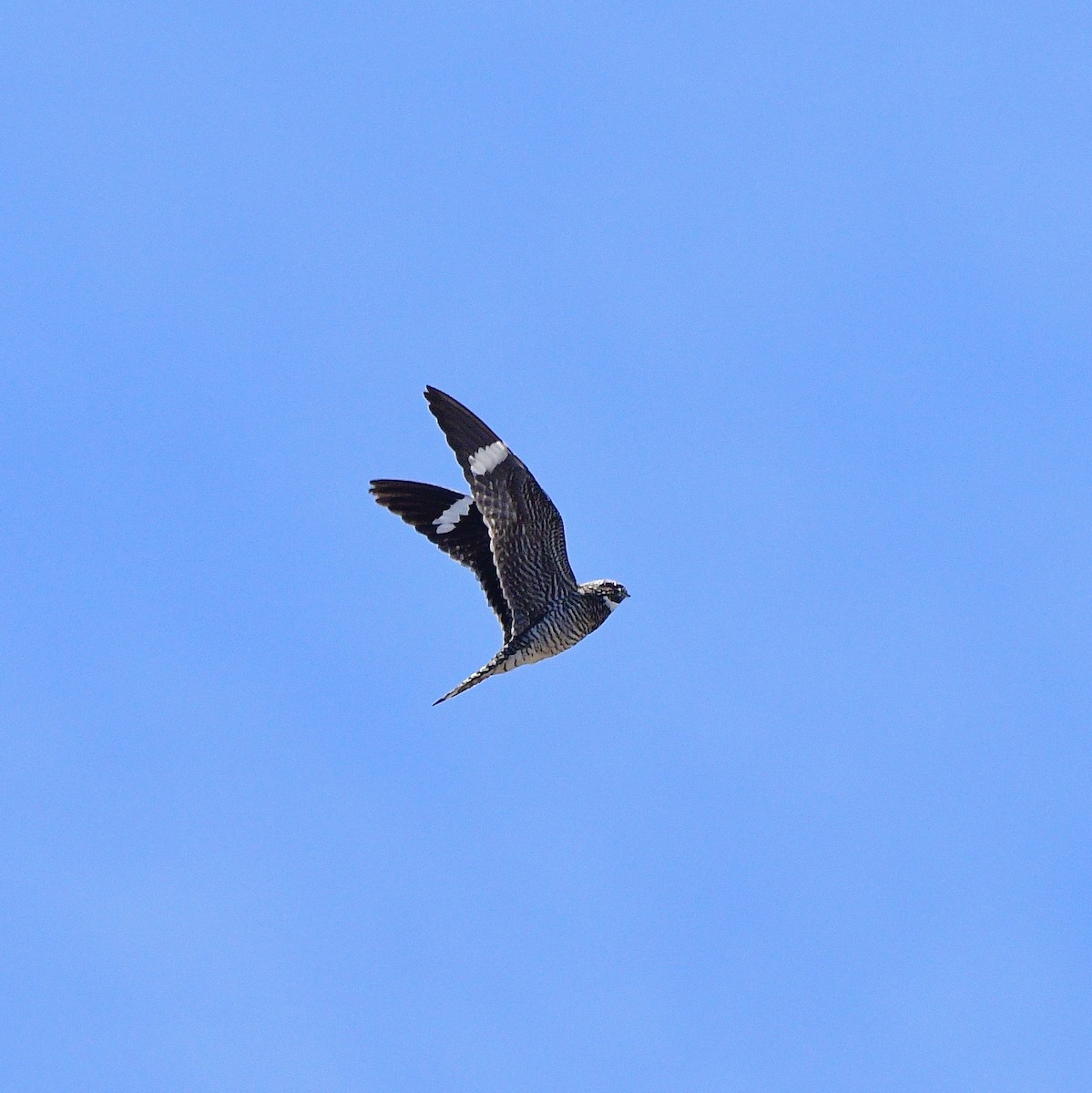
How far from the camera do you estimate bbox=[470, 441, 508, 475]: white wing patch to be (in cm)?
2044

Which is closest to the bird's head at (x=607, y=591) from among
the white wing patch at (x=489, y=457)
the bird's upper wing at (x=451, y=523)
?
the bird's upper wing at (x=451, y=523)

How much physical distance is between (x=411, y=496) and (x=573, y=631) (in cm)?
296

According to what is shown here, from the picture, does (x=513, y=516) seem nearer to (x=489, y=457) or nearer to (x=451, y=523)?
(x=489, y=457)

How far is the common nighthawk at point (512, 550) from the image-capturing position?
20516mm

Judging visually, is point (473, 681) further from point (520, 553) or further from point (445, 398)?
point (445, 398)

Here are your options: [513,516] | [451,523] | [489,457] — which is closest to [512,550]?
[513,516]

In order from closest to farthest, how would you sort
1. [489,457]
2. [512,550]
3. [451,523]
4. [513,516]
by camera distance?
1. [489,457]
2. [513,516]
3. [512,550]
4. [451,523]

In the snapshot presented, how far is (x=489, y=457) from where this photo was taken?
20469mm

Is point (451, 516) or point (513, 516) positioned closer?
point (513, 516)

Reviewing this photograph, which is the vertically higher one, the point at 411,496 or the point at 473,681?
the point at 411,496

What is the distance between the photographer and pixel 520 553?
21047mm

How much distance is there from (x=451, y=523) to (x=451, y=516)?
0.08 meters

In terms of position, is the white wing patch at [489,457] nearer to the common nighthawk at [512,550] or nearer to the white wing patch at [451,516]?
the common nighthawk at [512,550]

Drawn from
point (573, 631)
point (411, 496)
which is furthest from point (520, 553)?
point (411, 496)
